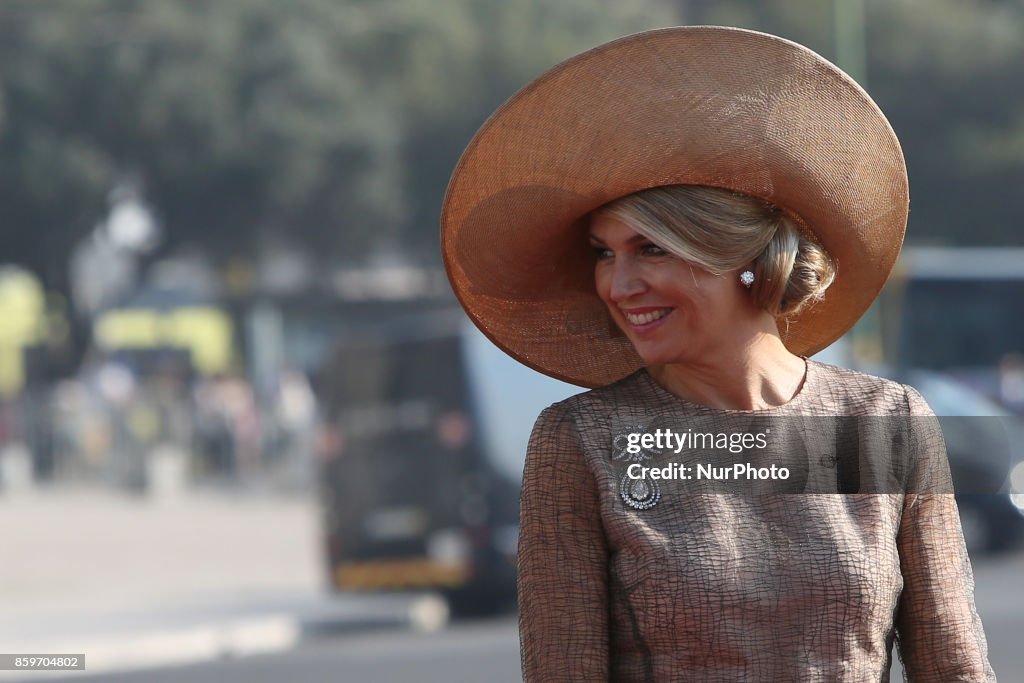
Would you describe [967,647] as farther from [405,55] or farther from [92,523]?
[405,55]

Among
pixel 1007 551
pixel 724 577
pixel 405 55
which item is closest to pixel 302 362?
pixel 405 55

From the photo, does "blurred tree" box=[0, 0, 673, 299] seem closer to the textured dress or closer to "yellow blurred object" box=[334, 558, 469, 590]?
"yellow blurred object" box=[334, 558, 469, 590]

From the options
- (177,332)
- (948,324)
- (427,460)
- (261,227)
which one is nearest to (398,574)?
(427,460)

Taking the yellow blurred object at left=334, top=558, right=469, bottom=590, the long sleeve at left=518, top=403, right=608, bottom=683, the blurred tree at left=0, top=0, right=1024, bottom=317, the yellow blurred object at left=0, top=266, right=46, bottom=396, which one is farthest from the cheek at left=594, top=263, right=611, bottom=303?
the blurred tree at left=0, top=0, right=1024, bottom=317

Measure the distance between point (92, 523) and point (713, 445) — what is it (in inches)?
711

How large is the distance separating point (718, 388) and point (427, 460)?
9237 mm

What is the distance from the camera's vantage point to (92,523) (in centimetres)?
1914

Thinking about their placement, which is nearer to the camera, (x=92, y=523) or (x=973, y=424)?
(x=973, y=424)

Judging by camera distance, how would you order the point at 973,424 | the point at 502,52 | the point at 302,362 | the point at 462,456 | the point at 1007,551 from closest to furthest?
the point at 973,424, the point at 462,456, the point at 1007,551, the point at 302,362, the point at 502,52

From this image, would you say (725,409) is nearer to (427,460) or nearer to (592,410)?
(592,410)

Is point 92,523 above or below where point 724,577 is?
above

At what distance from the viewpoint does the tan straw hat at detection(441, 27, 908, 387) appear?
6.69 ft

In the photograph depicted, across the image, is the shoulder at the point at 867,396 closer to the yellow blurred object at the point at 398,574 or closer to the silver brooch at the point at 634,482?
the silver brooch at the point at 634,482

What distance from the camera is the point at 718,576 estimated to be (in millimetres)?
1862
